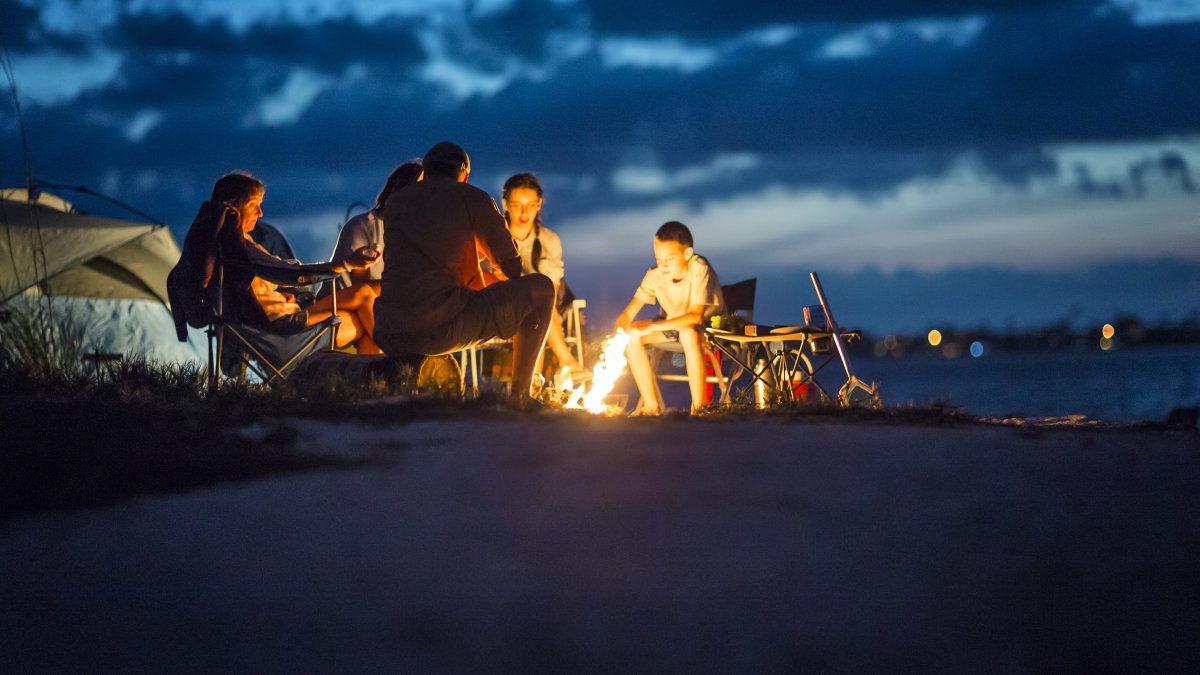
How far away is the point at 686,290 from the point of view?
6.46 meters

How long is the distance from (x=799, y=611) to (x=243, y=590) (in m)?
1.26

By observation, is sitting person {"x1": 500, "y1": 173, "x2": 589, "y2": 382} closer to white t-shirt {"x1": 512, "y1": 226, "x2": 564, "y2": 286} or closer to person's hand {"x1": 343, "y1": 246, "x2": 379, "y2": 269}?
white t-shirt {"x1": 512, "y1": 226, "x2": 564, "y2": 286}

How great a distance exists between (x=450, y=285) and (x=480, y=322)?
0.20 meters

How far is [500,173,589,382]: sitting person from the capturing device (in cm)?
593

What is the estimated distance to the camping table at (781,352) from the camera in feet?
19.5

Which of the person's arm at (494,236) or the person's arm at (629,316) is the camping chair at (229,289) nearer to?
the person's arm at (494,236)

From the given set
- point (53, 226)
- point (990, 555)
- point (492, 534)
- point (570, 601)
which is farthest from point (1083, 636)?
point (53, 226)

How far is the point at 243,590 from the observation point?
8.55 feet

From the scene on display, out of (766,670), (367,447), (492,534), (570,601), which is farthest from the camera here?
(367,447)

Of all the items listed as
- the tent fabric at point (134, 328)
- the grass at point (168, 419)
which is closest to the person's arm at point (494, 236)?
the grass at point (168, 419)

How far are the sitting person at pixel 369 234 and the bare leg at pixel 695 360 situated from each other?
5.36 ft

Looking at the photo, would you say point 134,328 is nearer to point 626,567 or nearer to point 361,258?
point 361,258

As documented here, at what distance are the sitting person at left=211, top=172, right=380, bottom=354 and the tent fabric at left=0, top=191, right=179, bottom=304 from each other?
2.99 metres

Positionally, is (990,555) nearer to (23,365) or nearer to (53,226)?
(23,365)
